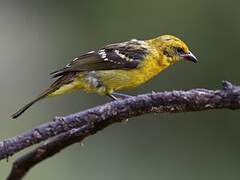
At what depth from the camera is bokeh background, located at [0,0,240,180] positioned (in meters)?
7.23

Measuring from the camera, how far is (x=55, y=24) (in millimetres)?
9227

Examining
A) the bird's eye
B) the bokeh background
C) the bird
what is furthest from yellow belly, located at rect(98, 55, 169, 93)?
the bokeh background

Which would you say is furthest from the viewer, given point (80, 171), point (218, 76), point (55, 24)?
point (55, 24)

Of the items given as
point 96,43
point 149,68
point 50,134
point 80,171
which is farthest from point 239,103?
point 96,43

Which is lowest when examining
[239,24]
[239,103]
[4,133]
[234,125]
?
[234,125]

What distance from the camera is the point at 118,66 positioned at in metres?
4.50

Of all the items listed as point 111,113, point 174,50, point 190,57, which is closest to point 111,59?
point 174,50

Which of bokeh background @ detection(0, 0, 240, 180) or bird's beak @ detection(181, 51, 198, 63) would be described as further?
bokeh background @ detection(0, 0, 240, 180)

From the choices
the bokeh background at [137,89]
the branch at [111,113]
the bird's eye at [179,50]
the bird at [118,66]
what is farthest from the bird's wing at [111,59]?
the bokeh background at [137,89]

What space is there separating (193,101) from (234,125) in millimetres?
5759

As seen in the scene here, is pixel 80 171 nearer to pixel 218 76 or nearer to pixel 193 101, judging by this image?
pixel 218 76

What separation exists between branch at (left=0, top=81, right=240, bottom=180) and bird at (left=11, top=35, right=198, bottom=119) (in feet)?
6.22

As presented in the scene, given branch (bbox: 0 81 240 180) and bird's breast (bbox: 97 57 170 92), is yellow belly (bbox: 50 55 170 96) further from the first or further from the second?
branch (bbox: 0 81 240 180)

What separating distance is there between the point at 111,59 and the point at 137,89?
3.38 m
